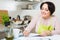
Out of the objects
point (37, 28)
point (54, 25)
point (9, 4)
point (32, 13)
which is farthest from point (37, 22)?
point (9, 4)

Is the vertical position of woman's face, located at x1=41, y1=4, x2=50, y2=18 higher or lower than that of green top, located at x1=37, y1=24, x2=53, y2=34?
higher

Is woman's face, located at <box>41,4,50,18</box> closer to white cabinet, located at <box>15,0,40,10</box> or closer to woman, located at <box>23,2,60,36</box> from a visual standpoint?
woman, located at <box>23,2,60,36</box>

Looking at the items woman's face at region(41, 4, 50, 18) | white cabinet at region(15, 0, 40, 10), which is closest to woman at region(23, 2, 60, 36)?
woman's face at region(41, 4, 50, 18)

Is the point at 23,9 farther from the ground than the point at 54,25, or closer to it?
farther from the ground

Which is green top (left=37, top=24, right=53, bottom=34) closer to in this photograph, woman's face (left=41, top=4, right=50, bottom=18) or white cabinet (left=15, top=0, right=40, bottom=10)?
woman's face (left=41, top=4, right=50, bottom=18)

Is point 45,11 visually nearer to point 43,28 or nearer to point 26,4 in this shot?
point 43,28

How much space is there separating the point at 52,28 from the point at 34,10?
0.80 metres

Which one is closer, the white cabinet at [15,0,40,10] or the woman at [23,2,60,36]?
the woman at [23,2,60,36]

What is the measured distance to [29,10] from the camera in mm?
2047

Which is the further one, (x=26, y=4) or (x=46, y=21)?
(x=26, y=4)

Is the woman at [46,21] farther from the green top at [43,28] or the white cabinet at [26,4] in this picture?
the white cabinet at [26,4]

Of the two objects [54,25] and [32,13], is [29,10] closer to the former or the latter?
[32,13]

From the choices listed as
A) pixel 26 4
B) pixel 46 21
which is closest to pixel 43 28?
pixel 46 21

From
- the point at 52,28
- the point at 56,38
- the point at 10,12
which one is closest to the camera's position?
the point at 56,38
